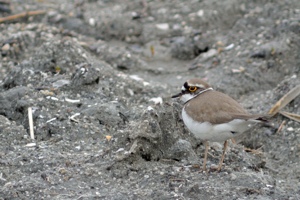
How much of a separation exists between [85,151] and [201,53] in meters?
3.50

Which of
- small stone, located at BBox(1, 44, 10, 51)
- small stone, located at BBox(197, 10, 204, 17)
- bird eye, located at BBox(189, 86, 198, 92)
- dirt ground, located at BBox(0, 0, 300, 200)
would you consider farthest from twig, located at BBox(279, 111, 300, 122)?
small stone, located at BBox(1, 44, 10, 51)

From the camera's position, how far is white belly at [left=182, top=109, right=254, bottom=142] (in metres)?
5.21

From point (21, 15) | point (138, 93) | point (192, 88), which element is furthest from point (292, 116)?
point (21, 15)

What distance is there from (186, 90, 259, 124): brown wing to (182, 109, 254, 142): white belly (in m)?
0.04

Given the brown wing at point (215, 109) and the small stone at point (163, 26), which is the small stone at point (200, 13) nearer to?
the small stone at point (163, 26)

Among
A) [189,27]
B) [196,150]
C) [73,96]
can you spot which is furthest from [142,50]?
[196,150]

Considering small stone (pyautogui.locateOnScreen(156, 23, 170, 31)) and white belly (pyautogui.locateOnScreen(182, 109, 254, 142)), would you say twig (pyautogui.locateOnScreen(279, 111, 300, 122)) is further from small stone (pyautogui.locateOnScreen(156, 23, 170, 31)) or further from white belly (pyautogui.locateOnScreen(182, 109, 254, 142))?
small stone (pyautogui.locateOnScreen(156, 23, 170, 31))

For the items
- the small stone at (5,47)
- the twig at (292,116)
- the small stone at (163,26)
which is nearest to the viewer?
the twig at (292,116)

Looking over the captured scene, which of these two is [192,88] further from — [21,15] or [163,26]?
[21,15]

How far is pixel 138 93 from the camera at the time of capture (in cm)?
758

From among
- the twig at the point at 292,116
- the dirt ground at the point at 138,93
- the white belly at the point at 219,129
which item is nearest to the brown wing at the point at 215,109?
the white belly at the point at 219,129

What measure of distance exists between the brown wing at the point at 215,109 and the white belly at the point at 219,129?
4 cm

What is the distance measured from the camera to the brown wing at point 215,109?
17.2ft

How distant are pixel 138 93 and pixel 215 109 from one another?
2.32 meters
